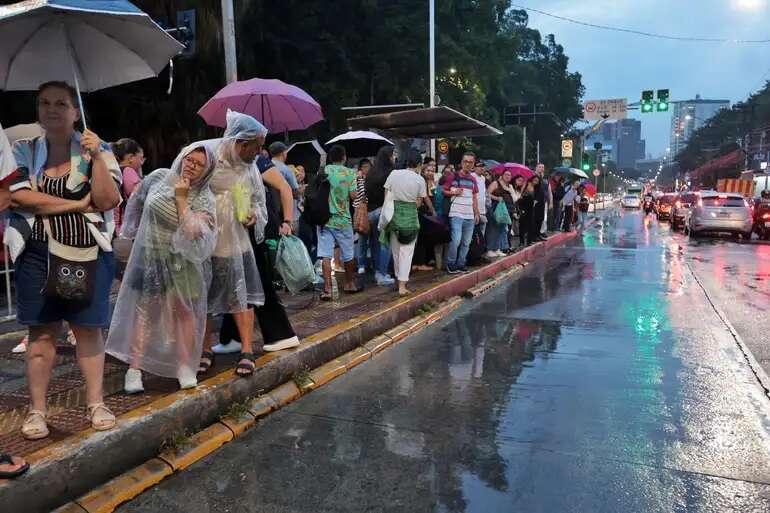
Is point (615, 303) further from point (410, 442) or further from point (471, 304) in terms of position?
point (410, 442)

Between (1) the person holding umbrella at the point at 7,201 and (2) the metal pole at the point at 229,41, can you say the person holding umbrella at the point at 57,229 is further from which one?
(2) the metal pole at the point at 229,41

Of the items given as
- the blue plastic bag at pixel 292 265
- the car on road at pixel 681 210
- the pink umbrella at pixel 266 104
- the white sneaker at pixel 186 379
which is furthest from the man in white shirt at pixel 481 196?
the car on road at pixel 681 210

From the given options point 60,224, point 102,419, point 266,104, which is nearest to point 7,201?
point 60,224

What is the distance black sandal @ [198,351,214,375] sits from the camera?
4.32 m

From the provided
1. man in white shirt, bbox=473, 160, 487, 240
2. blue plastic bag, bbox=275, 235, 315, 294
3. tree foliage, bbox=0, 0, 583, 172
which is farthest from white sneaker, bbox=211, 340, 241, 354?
tree foliage, bbox=0, 0, 583, 172

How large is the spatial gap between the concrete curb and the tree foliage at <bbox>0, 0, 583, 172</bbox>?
7.68 meters

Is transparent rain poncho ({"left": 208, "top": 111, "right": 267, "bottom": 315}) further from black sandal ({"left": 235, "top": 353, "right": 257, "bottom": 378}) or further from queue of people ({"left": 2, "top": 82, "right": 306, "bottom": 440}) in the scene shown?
black sandal ({"left": 235, "top": 353, "right": 257, "bottom": 378})

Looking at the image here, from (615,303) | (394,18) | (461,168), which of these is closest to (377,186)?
(461,168)

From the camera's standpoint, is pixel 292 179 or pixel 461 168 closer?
pixel 292 179

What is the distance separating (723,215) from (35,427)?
20.0 metres

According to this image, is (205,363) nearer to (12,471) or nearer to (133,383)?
(133,383)

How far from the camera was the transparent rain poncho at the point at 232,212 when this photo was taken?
4.16 m

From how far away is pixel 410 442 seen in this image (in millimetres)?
3812

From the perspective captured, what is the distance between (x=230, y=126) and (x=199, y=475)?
2.19 m
